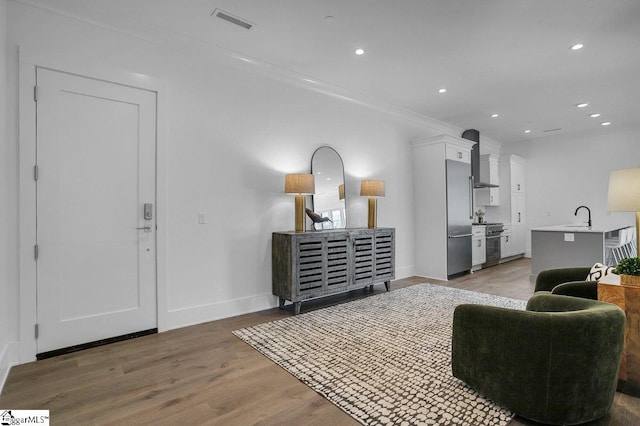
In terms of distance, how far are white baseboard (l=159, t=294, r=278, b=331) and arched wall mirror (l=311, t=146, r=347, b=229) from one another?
3.69ft

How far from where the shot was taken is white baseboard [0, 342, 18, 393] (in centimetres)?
215

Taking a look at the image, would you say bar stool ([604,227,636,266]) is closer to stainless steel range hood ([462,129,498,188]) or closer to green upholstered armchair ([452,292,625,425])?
stainless steel range hood ([462,129,498,188])

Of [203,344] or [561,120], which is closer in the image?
[203,344]

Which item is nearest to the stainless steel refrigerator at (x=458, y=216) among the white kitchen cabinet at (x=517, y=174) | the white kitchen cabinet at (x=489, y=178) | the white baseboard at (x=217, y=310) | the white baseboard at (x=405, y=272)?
the white baseboard at (x=405, y=272)

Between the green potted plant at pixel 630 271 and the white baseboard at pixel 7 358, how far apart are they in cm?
394

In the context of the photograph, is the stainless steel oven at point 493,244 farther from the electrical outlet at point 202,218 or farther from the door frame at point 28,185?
the door frame at point 28,185

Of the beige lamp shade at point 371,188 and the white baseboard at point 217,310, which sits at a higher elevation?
the beige lamp shade at point 371,188

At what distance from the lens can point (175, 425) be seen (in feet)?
5.61

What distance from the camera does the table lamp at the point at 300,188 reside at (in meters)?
3.80

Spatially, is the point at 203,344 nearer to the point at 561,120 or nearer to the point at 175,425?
the point at 175,425

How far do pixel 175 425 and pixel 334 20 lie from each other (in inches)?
126

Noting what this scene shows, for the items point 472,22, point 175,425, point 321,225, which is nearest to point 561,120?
point 472,22

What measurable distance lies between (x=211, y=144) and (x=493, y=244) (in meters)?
5.82

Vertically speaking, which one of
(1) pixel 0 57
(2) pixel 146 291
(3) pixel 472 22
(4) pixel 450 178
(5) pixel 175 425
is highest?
(3) pixel 472 22
